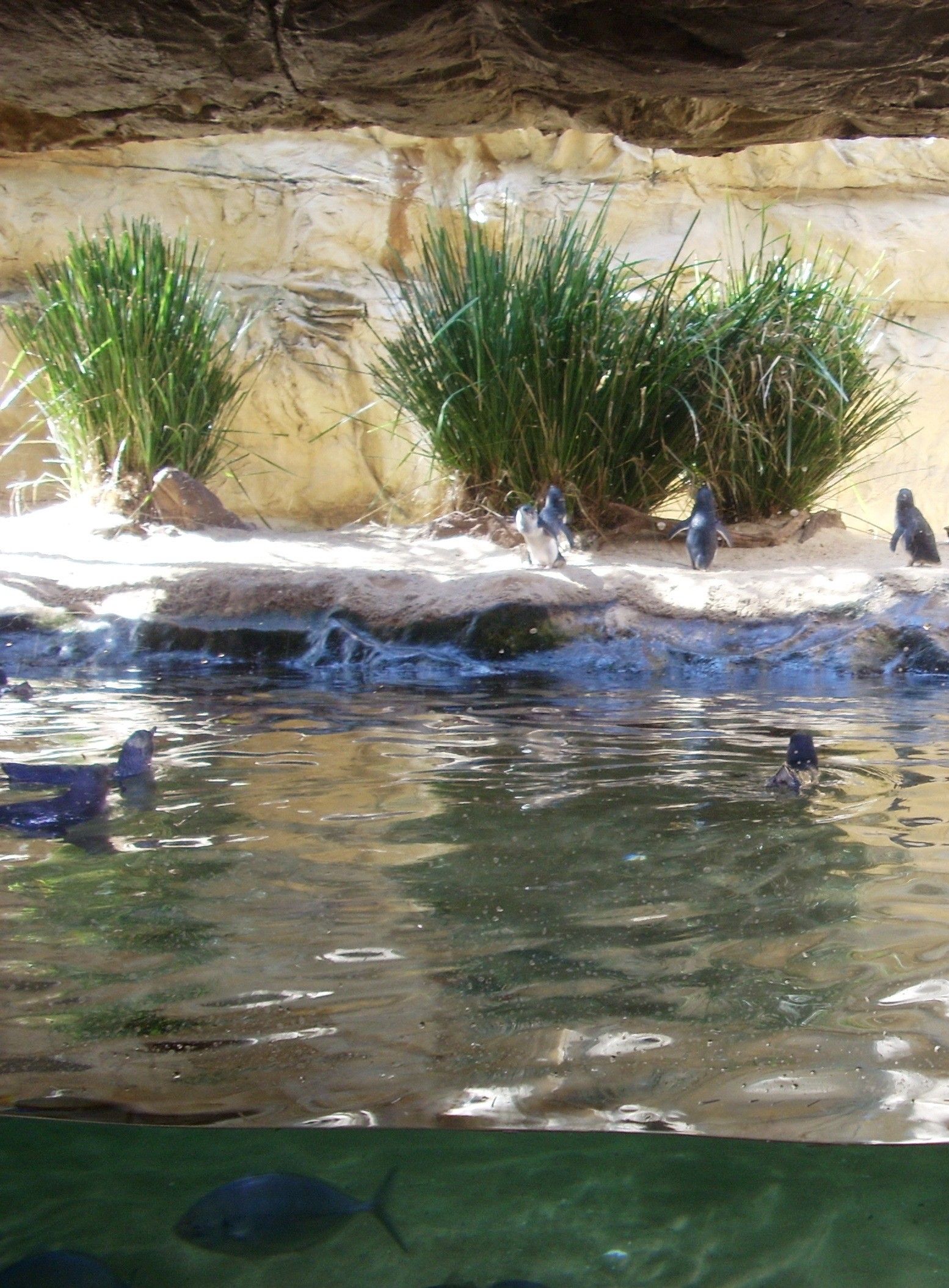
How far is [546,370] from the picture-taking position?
8367 millimetres

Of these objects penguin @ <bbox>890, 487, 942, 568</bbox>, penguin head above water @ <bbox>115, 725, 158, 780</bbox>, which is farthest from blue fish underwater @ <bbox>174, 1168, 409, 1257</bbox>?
penguin @ <bbox>890, 487, 942, 568</bbox>

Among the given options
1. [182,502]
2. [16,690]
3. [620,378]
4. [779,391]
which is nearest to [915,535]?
[779,391]

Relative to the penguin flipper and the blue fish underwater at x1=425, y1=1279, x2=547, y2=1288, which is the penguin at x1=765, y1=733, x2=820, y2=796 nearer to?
the blue fish underwater at x1=425, y1=1279, x2=547, y2=1288

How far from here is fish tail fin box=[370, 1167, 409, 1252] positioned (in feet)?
4.81

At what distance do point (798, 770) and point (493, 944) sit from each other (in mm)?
1561

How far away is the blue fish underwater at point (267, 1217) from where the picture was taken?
4.64 feet

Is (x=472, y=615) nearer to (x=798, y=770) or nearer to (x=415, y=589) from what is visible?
(x=415, y=589)

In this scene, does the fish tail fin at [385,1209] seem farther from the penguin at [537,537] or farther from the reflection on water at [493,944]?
the penguin at [537,537]

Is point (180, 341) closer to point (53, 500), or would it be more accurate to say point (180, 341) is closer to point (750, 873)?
point (53, 500)

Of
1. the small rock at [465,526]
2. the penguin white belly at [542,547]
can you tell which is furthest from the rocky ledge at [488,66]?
the small rock at [465,526]

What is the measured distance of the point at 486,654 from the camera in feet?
19.9

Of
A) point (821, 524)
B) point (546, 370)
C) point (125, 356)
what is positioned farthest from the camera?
point (821, 524)

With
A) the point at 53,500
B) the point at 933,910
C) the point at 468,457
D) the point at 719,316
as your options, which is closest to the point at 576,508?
the point at 468,457

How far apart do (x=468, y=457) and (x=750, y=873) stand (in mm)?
6621
